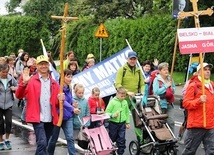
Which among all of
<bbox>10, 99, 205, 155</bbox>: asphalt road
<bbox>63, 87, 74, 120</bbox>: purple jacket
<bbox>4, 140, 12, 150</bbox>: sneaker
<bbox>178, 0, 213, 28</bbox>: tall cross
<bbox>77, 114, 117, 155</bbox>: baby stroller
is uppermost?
<bbox>178, 0, 213, 28</bbox>: tall cross

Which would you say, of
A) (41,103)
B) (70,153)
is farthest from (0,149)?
(41,103)

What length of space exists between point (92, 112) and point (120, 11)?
21.3 m

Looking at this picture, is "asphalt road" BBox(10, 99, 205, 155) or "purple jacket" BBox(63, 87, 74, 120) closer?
"purple jacket" BBox(63, 87, 74, 120)

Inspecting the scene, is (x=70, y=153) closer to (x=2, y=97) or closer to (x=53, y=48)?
(x=2, y=97)

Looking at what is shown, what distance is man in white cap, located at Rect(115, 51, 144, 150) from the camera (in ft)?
28.0

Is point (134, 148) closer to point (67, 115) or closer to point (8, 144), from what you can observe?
point (67, 115)

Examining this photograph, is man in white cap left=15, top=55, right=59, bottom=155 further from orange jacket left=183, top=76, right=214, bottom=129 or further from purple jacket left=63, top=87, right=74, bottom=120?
orange jacket left=183, top=76, right=214, bottom=129

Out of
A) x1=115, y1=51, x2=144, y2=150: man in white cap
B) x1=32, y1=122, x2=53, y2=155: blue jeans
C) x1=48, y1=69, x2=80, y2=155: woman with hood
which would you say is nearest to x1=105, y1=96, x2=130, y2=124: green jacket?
x1=115, y1=51, x2=144, y2=150: man in white cap

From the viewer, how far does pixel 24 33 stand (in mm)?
37844

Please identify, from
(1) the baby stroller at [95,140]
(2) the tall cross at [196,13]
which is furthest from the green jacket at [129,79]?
(2) the tall cross at [196,13]

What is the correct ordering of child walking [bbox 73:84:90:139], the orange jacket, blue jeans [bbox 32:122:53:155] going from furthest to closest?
1. child walking [bbox 73:84:90:139]
2. blue jeans [bbox 32:122:53:155]
3. the orange jacket

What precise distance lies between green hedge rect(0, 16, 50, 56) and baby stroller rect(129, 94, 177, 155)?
30.0m

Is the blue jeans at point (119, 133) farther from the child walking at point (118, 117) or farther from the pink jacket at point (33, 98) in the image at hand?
the pink jacket at point (33, 98)

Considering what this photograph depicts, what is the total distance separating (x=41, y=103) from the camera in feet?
22.6
